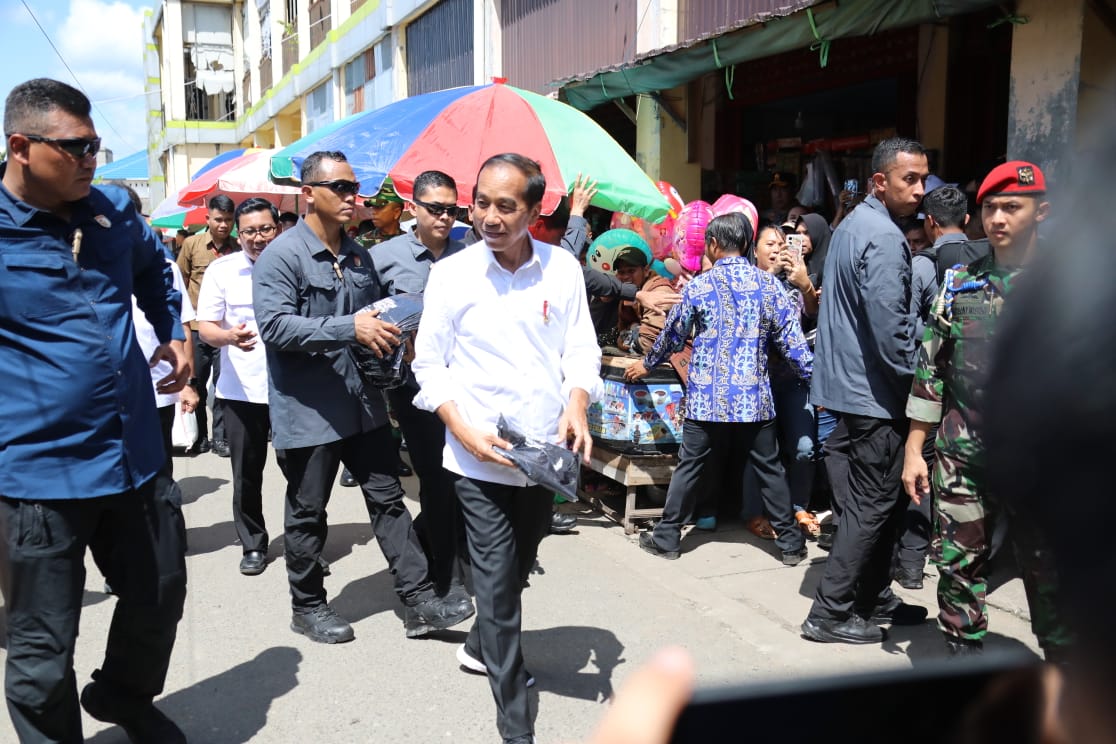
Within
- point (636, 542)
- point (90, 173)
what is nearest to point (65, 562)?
point (90, 173)

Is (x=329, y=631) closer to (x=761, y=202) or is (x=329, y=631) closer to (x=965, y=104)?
A: (x=965, y=104)

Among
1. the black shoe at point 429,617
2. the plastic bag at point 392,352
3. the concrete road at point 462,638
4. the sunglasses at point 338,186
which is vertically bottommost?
the concrete road at point 462,638

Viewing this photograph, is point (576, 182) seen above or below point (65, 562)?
above

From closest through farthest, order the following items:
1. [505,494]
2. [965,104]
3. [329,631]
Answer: [505,494], [329,631], [965,104]

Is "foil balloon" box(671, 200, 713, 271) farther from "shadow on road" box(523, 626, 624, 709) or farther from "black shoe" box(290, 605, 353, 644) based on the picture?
"black shoe" box(290, 605, 353, 644)

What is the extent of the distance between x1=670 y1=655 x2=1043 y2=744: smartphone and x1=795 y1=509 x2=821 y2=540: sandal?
5.03 meters

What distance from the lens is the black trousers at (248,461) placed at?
17.3 ft

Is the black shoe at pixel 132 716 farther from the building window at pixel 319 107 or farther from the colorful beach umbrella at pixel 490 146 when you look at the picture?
the building window at pixel 319 107

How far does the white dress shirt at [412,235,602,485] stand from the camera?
130 inches

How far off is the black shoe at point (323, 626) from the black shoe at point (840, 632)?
210 cm

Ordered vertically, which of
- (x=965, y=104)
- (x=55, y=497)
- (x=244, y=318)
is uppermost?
(x=965, y=104)

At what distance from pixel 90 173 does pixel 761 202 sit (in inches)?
318

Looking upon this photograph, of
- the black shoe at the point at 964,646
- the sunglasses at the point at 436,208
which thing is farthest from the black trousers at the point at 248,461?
the black shoe at the point at 964,646

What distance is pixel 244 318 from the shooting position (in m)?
5.29
